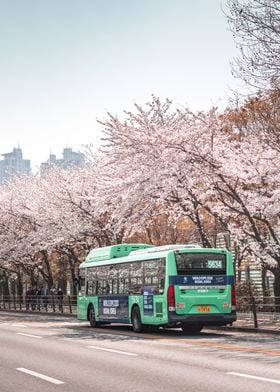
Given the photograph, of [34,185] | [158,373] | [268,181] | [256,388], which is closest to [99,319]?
[268,181]

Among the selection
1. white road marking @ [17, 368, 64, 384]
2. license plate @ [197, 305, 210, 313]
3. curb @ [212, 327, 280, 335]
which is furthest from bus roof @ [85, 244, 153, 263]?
white road marking @ [17, 368, 64, 384]

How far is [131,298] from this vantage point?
79.6ft

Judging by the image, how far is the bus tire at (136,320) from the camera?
23.4 m

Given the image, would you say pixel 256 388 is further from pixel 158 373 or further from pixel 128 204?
pixel 128 204

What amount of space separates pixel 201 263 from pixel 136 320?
3408 millimetres

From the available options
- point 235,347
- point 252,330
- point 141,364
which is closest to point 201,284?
point 252,330

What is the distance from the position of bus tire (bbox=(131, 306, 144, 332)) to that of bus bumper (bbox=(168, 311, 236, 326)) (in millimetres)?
2375

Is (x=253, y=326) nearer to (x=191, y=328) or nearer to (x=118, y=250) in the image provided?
(x=191, y=328)

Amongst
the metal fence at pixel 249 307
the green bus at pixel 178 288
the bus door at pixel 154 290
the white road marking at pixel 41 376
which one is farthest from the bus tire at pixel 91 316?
the white road marking at pixel 41 376

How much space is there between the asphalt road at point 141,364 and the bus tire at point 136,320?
3.02 metres

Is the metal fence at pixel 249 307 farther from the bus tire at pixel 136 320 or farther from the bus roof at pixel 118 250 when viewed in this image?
the bus roof at pixel 118 250

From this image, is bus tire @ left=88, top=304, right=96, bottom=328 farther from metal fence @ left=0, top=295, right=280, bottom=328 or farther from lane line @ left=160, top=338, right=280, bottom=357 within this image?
lane line @ left=160, top=338, right=280, bottom=357

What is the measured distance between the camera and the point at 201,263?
2217 cm

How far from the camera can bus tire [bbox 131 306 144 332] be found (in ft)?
76.9
